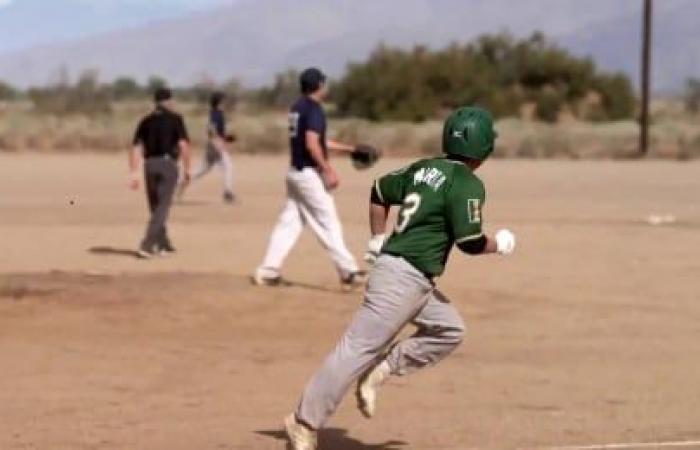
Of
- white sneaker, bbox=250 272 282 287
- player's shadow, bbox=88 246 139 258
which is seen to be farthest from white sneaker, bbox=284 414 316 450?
player's shadow, bbox=88 246 139 258

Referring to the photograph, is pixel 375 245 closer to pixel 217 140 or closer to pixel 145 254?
pixel 145 254

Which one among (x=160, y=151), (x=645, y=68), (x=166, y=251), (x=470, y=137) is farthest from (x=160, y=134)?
(x=645, y=68)

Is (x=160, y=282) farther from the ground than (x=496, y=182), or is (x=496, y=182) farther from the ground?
(x=160, y=282)

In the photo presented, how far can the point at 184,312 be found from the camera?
14281 millimetres

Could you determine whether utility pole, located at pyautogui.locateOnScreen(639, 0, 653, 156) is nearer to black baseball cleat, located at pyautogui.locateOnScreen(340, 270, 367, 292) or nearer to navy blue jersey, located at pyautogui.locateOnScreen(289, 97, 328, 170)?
black baseball cleat, located at pyautogui.locateOnScreen(340, 270, 367, 292)

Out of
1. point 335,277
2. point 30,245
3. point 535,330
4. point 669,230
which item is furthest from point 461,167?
point 669,230

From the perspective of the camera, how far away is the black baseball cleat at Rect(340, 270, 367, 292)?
15.6m

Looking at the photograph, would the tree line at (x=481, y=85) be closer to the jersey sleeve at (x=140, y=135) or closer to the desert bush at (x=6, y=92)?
the desert bush at (x=6, y=92)

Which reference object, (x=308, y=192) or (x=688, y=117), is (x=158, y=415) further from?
(x=688, y=117)

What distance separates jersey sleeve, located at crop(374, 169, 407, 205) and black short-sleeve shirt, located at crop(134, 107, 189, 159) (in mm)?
10108

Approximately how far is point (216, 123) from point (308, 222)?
1213cm

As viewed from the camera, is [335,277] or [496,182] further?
[496,182]

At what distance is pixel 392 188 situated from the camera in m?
8.61

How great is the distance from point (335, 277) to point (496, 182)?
20409mm
